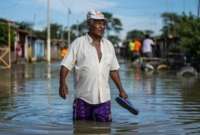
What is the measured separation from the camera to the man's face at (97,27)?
895 cm

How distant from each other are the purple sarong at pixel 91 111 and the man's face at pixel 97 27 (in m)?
0.97

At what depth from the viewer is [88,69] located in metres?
8.97

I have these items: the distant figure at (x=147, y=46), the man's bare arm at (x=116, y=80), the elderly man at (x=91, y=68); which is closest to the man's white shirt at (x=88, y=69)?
the elderly man at (x=91, y=68)

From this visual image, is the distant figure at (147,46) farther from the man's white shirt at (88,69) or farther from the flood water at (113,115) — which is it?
the man's white shirt at (88,69)

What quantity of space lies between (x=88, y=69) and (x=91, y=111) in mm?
627

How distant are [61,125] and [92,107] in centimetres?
66

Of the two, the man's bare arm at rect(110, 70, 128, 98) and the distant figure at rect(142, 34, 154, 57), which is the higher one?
the distant figure at rect(142, 34, 154, 57)

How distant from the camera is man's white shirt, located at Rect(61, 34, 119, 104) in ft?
29.4

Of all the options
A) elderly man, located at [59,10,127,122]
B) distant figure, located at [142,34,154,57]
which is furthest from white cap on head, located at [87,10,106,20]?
distant figure, located at [142,34,154,57]

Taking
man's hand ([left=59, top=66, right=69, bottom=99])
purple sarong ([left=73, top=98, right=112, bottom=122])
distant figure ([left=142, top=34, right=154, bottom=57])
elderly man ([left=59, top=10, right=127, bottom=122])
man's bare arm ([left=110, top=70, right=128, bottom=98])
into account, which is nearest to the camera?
man's hand ([left=59, top=66, right=69, bottom=99])

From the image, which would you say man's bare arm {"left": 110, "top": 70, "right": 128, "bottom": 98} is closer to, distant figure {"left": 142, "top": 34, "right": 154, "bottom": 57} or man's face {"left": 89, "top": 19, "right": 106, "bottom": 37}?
man's face {"left": 89, "top": 19, "right": 106, "bottom": 37}

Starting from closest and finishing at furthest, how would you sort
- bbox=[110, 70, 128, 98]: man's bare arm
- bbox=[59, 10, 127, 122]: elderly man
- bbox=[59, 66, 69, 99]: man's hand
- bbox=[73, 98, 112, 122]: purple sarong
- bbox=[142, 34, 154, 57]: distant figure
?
1. bbox=[59, 66, 69, 99]: man's hand
2. bbox=[59, 10, 127, 122]: elderly man
3. bbox=[73, 98, 112, 122]: purple sarong
4. bbox=[110, 70, 128, 98]: man's bare arm
5. bbox=[142, 34, 154, 57]: distant figure

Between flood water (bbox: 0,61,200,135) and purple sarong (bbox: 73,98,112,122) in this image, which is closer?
flood water (bbox: 0,61,200,135)

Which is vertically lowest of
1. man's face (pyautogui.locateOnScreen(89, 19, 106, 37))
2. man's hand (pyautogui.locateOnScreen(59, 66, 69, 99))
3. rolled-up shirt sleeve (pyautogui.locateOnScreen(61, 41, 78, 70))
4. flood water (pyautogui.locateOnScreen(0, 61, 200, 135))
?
flood water (pyautogui.locateOnScreen(0, 61, 200, 135))
